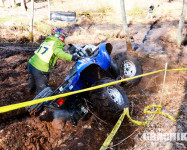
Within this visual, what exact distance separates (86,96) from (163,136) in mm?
1748

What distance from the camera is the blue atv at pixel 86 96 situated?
3.38 metres

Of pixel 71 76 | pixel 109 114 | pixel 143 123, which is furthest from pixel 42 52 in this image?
pixel 143 123

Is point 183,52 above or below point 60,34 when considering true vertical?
below

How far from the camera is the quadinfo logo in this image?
114 inches

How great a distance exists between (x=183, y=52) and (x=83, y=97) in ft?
20.3

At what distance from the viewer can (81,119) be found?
386 cm

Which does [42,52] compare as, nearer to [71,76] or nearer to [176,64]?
[71,76]

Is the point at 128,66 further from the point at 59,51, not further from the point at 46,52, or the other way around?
the point at 46,52

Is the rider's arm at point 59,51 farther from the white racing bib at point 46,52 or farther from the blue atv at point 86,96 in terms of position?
the blue atv at point 86,96

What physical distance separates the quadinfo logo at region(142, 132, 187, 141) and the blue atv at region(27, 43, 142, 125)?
0.67 metres

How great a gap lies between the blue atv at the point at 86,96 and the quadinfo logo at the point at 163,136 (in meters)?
0.67

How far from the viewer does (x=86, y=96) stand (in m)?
3.92

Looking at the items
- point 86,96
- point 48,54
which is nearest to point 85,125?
point 86,96

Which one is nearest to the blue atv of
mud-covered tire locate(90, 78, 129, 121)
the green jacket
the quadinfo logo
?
mud-covered tire locate(90, 78, 129, 121)
